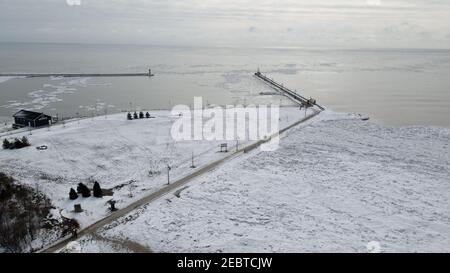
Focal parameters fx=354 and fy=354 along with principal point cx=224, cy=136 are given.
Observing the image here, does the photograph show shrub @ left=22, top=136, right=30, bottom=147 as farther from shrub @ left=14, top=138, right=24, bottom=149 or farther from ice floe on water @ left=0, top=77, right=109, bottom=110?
ice floe on water @ left=0, top=77, right=109, bottom=110

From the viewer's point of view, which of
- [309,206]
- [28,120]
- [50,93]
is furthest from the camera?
[50,93]

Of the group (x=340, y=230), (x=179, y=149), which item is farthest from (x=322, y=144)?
(x=340, y=230)

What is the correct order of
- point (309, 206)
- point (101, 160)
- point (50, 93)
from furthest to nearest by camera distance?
point (50, 93) → point (101, 160) → point (309, 206)

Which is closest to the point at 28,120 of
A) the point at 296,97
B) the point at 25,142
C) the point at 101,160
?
the point at 25,142

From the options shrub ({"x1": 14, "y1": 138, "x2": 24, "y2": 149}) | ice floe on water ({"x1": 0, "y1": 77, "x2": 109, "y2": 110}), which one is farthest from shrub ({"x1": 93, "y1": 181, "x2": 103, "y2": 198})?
ice floe on water ({"x1": 0, "y1": 77, "x2": 109, "y2": 110})

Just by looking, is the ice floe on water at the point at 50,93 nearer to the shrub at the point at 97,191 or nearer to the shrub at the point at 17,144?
the shrub at the point at 17,144

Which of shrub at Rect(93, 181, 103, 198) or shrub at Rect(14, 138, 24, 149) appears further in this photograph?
shrub at Rect(14, 138, 24, 149)

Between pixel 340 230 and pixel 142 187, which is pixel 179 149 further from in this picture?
pixel 340 230

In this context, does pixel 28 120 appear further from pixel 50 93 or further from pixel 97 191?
pixel 50 93
